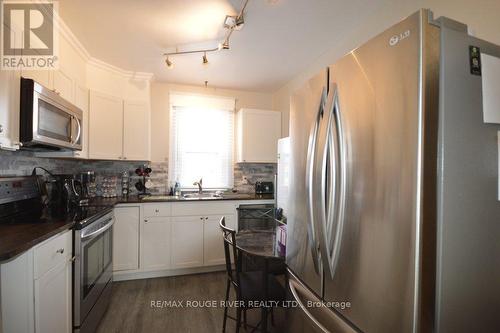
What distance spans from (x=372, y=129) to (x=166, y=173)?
9.97 ft

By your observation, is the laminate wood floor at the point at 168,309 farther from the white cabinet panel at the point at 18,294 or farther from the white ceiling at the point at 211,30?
the white ceiling at the point at 211,30

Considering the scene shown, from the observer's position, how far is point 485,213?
2.31ft

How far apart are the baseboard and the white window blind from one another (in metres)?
1.16

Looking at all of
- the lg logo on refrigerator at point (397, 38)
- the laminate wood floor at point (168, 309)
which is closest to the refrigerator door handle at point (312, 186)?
the lg logo on refrigerator at point (397, 38)

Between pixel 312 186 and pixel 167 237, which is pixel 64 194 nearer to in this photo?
pixel 167 237

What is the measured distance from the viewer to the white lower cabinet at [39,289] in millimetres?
1076

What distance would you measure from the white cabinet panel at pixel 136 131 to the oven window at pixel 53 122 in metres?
0.93

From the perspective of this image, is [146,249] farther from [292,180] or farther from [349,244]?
[349,244]

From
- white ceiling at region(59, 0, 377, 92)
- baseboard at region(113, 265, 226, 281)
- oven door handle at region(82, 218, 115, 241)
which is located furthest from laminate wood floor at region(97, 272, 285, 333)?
white ceiling at region(59, 0, 377, 92)

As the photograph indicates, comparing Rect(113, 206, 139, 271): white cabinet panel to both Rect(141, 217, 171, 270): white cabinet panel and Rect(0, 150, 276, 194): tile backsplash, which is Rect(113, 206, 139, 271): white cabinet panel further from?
Rect(0, 150, 276, 194): tile backsplash

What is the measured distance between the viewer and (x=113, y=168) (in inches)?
120

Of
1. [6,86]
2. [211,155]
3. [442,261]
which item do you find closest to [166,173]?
[211,155]

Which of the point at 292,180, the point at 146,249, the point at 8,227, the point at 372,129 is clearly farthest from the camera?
the point at 146,249

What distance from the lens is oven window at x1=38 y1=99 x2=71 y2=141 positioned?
1.54 metres
